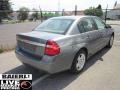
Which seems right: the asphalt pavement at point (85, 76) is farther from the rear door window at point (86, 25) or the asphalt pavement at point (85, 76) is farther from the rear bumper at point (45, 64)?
the rear door window at point (86, 25)

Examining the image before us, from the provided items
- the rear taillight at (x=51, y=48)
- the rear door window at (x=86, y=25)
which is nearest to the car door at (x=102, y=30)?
the rear door window at (x=86, y=25)

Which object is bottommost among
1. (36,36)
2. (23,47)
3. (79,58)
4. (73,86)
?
(73,86)

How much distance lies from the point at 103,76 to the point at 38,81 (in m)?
1.73

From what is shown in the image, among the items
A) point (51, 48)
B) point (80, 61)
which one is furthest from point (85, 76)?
point (51, 48)

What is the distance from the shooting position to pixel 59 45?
399 centimetres

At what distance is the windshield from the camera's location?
15.3 feet

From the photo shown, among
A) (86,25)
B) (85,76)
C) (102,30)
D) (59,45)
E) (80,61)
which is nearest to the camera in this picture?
(59,45)

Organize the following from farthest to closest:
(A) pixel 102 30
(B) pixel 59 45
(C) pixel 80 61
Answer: (A) pixel 102 30 < (C) pixel 80 61 < (B) pixel 59 45

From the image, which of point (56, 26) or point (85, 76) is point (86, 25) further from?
point (85, 76)

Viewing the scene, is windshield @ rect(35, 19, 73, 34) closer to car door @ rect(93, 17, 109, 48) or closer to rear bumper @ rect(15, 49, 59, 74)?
rear bumper @ rect(15, 49, 59, 74)

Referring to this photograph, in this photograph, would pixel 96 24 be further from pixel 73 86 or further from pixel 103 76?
pixel 73 86

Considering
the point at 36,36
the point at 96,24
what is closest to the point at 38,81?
the point at 36,36

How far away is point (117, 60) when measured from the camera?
5996 mm

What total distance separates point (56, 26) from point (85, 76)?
1.60 meters
